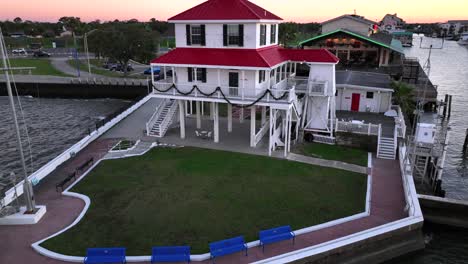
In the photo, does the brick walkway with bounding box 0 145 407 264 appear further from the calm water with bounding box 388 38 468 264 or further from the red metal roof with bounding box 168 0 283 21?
the red metal roof with bounding box 168 0 283 21

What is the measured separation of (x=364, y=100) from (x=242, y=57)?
14.7m

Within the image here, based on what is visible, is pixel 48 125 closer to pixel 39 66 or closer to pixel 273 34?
pixel 273 34

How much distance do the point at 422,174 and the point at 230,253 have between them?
1648cm

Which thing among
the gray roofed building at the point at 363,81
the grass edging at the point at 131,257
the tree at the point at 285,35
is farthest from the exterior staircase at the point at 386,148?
the tree at the point at 285,35

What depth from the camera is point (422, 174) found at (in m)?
23.5

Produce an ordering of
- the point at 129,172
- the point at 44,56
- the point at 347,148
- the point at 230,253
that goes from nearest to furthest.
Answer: the point at 230,253, the point at 129,172, the point at 347,148, the point at 44,56

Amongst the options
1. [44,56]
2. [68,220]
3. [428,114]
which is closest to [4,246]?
[68,220]

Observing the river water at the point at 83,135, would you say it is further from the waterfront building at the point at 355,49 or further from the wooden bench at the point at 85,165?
the waterfront building at the point at 355,49

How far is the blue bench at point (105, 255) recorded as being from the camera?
42.0 ft

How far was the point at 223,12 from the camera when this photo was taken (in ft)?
80.1

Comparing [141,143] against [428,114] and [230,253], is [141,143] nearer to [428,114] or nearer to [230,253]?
[230,253]

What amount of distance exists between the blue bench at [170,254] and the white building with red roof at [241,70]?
11.8 m

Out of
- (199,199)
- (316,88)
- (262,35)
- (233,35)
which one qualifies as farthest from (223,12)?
(199,199)

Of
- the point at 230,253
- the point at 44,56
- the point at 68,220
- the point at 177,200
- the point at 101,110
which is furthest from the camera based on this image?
the point at 44,56
